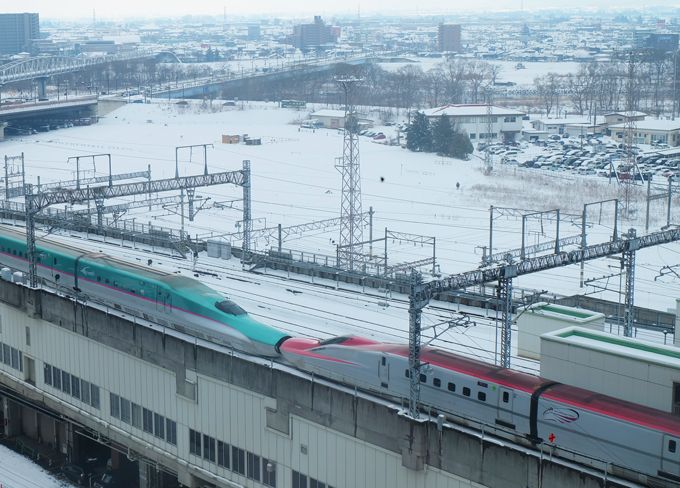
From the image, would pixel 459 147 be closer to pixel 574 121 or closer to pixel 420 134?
pixel 420 134

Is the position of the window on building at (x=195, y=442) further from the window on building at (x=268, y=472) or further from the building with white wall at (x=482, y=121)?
the building with white wall at (x=482, y=121)

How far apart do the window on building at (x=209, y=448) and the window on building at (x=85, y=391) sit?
224 centimetres

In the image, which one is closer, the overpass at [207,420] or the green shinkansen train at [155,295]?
the overpass at [207,420]

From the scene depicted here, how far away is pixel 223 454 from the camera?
1067 cm

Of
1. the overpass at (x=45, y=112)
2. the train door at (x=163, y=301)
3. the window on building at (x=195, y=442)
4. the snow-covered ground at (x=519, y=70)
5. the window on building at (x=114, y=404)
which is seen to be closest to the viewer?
the window on building at (x=195, y=442)

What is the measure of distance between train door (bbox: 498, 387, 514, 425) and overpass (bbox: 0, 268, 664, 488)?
0.18 metres

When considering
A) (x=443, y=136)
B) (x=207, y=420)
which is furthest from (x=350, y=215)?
(x=443, y=136)

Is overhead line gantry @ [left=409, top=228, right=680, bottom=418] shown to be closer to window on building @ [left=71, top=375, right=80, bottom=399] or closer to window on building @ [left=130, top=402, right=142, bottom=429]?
window on building @ [left=130, top=402, right=142, bottom=429]

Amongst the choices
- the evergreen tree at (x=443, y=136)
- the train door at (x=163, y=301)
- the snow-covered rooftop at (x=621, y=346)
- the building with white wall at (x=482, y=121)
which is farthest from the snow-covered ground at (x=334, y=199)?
the building with white wall at (x=482, y=121)

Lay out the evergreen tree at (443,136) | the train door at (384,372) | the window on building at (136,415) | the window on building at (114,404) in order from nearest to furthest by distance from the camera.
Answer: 1. the train door at (384,372)
2. the window on building at (136,415)
3. the window on building at (114,404)
4. the evergreen tree at (443,136)

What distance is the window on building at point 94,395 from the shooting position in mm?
12266

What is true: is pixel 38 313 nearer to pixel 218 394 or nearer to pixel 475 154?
pixel 218 394

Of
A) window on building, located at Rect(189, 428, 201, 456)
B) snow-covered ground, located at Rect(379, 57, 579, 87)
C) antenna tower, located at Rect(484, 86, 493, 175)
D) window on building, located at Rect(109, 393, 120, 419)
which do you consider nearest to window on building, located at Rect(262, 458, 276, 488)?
window on building, located at Rect(189, 428, 201, 456)

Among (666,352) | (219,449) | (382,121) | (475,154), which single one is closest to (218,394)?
(219,449)
